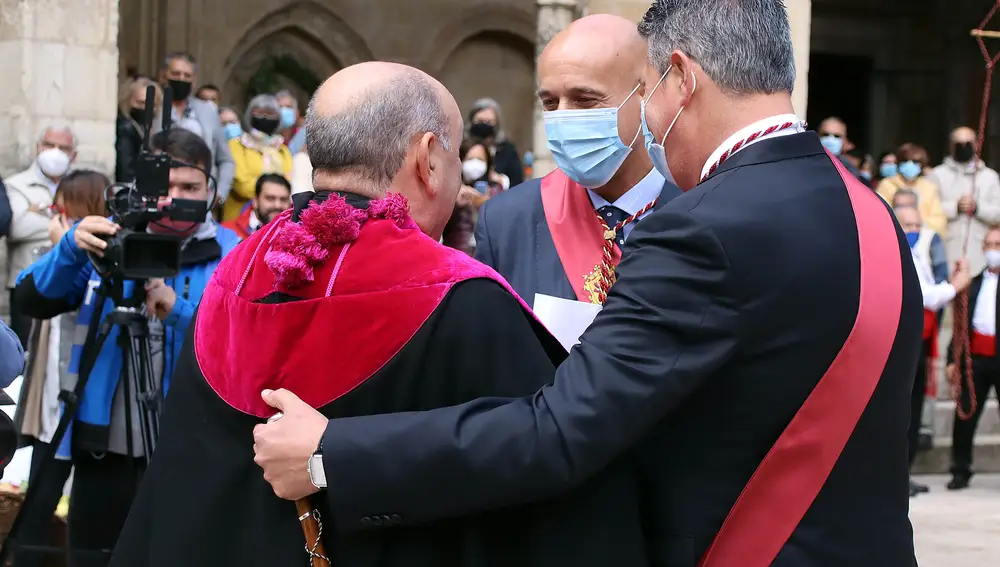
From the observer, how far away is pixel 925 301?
8.93 meters

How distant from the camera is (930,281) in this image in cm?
877

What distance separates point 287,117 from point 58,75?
2407 mm

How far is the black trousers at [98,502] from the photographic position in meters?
4.11

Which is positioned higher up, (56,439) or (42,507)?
(56,439)

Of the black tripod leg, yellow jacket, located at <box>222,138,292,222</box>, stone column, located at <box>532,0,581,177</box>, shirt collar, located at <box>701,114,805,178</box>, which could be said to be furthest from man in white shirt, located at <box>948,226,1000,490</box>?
shirt collar, located at <box>701,114,805,178</box>

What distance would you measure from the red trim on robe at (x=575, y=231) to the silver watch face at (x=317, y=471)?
128cm

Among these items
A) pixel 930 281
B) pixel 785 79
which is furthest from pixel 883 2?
pixel 785 79

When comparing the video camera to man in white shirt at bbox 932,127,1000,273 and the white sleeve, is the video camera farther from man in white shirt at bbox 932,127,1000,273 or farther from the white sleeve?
man in white shirt at bbox 932,127,1000,273

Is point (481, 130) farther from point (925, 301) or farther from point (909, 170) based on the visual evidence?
point (909, 170)

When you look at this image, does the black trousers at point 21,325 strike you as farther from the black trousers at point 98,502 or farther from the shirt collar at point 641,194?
the shirt collar at point 641,194

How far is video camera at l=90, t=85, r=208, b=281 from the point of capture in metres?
3.91

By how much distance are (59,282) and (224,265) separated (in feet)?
6.61

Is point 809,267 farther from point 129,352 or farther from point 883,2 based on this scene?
point 883,2

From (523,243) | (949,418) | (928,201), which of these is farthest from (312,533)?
(928,201)
